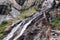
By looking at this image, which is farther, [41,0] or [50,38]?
[41,0]

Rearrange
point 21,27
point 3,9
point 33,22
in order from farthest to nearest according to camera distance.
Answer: point 3,9 → point 33,22 → point 21,27

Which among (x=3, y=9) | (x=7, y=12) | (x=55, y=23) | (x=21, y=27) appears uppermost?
(x=3, y=9)

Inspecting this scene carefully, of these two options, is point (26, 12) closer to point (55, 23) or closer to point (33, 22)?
point (33, 22)

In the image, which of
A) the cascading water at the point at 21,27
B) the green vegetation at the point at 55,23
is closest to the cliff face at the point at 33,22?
the cascading water at the point at 21,27

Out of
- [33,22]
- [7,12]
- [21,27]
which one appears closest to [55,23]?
[33,22]

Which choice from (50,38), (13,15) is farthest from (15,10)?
(50,38)

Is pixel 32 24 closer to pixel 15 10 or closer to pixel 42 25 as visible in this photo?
pixel 42 25

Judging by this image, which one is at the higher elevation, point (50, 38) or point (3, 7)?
point (3, 7)

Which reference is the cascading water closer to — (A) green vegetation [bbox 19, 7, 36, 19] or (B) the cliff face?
(B) the cliff face

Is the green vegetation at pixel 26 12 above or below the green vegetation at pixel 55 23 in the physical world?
above

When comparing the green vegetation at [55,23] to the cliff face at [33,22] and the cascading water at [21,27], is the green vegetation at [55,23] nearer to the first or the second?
the cliff face at [33,22]

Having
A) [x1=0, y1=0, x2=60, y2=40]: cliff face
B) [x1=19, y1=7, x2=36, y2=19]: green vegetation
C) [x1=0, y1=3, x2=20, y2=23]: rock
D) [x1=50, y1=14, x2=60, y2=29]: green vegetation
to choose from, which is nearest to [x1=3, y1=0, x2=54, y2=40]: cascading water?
[x1=0, y1=0, x2=60, y2=40]: cliff face
